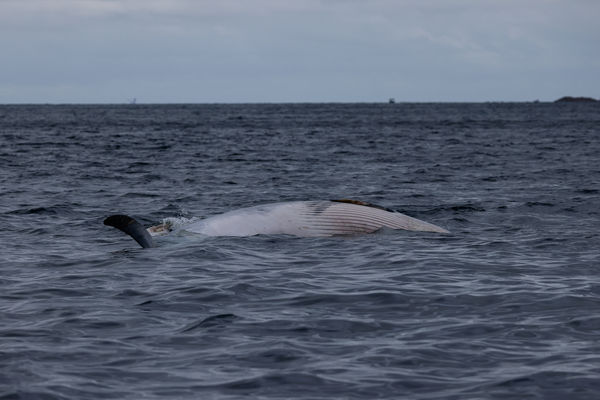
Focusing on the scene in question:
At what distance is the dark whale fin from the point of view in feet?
48.5

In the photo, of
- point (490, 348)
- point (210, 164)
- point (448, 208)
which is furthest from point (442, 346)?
point (210, 164)

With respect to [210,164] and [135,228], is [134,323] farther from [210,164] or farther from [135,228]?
[210,164]

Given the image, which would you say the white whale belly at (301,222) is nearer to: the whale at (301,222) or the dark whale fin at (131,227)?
the whale at (301,222)

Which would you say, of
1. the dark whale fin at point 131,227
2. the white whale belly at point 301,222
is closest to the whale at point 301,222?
the white whale belly at point 301,222

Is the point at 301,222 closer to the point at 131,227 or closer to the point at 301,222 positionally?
the point at 301,222

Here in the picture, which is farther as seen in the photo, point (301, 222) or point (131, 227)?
point (301, 222)

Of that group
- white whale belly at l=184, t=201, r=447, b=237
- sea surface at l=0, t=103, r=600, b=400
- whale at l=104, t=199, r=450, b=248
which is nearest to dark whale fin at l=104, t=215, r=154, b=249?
sea surface at l=0, t=103, r=600, b=400

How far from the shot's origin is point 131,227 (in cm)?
1530

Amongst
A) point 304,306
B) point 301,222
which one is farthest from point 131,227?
point 304,306

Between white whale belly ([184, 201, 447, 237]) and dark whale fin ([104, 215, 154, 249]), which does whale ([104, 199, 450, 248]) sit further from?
dark whale fin ([104, 215, 154, 249])

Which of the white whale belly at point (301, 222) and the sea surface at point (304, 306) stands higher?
the white whale belly at point (301, 222)

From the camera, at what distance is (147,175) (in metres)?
34.8

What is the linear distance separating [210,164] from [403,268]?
27840 millimetres

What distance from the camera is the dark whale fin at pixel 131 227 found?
48.5 ft
